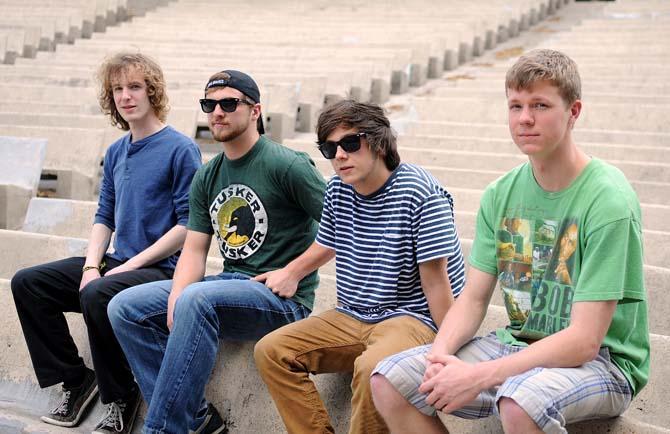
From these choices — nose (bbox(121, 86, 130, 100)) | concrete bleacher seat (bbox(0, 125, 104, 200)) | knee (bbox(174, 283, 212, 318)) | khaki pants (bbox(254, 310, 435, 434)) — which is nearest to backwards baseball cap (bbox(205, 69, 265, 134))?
nose (bbox(121, 86, 130, 100))

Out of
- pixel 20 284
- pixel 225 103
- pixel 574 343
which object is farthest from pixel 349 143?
pixel 20 284

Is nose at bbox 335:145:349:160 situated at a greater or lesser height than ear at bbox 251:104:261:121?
lesser

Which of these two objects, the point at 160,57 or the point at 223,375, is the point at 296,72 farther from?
the point at 223,375

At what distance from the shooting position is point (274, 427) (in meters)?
2.60

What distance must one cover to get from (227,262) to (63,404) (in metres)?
0.71

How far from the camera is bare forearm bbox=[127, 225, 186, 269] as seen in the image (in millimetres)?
2795

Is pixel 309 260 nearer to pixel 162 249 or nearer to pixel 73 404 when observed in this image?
pixel 162 249

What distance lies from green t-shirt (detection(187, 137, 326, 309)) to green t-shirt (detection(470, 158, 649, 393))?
0.64m

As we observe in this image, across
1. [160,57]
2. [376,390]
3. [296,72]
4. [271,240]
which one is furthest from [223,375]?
[160,57]

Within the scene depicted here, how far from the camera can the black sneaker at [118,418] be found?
2.63m

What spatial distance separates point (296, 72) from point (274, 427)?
14.2 feet

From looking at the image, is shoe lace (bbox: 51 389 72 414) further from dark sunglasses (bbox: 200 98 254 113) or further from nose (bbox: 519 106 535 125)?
nose (bbox: 519 106 535 125)

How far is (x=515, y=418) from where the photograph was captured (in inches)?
67.4

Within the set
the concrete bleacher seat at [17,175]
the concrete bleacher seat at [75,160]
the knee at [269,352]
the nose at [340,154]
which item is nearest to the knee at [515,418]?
the knee at [269,352]
